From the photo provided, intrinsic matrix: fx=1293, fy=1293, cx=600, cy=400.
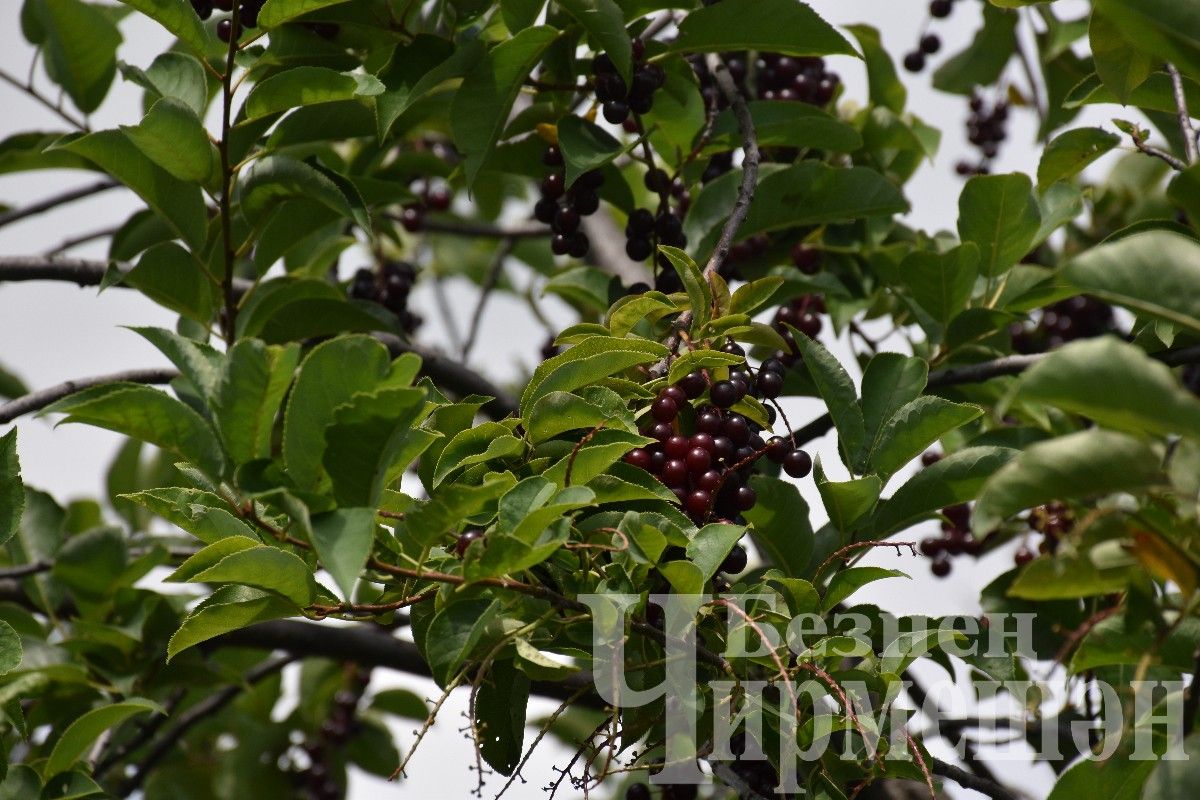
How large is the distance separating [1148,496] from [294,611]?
0.90 meters

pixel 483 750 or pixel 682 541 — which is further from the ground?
pixel 682 541

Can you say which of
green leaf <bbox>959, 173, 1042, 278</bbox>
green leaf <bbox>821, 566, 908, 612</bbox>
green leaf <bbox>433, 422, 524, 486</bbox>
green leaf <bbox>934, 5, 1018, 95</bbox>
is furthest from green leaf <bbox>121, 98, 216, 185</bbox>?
green leaf <bbox>934, 5, 1018, 95</bbox>

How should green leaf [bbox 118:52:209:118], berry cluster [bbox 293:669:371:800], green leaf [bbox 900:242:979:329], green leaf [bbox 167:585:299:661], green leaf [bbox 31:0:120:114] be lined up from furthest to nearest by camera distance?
1. berry cluster [bbox 293:669:371:800]
2. green leaf [bbox 31:0:120:114]
3. green leaf [bbox 900:242:979:329]
4. green leaf [bbox 118:52:209:118]
5. green leaf [bbox 167:585:299:661]

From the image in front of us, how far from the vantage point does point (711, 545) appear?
1464mm

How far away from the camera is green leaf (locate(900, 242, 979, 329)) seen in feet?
7.08

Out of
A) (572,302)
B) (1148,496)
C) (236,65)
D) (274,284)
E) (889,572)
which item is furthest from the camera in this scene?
(572,302)

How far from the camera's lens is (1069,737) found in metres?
2.23

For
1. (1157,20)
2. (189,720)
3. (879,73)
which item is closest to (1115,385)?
(1157,20)

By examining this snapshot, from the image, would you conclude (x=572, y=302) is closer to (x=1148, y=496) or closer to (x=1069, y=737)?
(x=1069, y=737)

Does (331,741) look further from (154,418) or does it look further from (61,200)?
(154,418)

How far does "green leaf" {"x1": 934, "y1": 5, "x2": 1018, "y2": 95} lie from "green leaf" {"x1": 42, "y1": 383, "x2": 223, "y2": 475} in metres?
2.44

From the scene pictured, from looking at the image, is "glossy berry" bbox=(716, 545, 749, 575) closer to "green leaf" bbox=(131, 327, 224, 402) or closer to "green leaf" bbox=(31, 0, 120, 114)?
"green leaf" bbox=(131, 327, 224, 402)

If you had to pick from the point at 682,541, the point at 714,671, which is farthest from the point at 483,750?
the point at 682,541

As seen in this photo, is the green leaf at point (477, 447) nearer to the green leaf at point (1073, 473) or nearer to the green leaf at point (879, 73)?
the green leaf at point (1073, 473)
